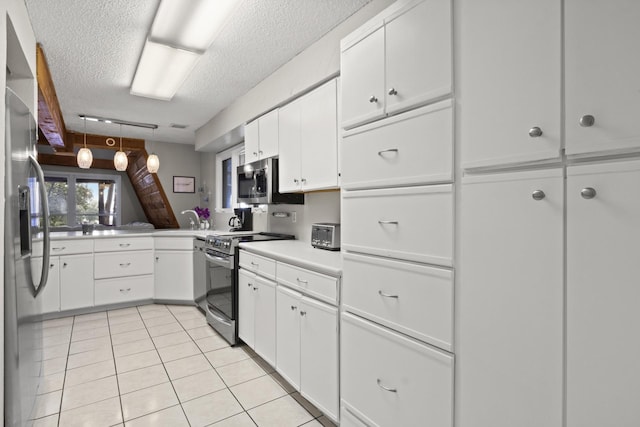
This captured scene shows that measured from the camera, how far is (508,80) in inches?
40.0

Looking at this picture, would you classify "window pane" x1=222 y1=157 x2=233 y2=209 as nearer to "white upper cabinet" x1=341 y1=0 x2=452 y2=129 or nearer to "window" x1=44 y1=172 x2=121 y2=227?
"window" x1=44 y1=172 x2=121 y2=227

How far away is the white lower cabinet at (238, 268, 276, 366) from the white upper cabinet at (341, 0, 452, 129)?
1.41 m

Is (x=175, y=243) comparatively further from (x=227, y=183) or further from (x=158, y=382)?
(x=158, y=382)

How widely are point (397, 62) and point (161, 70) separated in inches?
88.6

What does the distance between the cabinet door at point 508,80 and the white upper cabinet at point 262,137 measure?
208 centimetres

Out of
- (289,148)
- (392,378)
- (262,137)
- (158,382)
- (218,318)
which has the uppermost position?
(262,137)

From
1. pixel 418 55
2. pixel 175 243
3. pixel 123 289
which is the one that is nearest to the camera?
pixel 418 55

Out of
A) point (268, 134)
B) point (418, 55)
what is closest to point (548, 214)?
point (418, 55)

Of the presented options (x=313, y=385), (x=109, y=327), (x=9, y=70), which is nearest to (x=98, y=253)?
(x=109, y=327)

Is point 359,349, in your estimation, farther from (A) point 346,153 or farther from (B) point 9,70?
(B) point 9,70

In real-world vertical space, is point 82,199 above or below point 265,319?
above

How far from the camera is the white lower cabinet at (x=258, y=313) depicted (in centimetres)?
239

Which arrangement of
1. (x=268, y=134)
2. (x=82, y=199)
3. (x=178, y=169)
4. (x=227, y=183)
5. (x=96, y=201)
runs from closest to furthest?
1. (x=268, y=134)
2. (x=227, y=183)
3. (x=178, y=169)
4. (x=82, y=199)
5. (x=96, y=201)

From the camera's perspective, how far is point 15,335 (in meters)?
1.43
